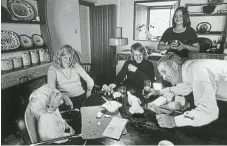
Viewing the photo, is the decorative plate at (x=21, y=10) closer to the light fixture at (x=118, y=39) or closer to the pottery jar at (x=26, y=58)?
the pottery jar at (x=26, y=58)

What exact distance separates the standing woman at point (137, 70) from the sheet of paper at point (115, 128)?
77cm

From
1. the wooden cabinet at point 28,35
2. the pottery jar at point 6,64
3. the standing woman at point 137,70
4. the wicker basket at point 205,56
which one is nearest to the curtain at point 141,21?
the standing woman at point 137,70

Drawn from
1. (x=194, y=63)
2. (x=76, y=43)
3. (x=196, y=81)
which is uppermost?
(x=76, y=43)

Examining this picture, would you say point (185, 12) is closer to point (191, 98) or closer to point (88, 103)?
point (191, 98)

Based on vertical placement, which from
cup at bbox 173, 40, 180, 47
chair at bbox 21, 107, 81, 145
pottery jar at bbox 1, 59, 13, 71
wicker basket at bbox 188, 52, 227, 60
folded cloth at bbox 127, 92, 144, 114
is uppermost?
cup at bbox 173, 40, 180, 47

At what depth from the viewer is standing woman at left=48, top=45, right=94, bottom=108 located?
1.57 m

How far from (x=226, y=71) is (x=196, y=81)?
Result: 0.78ft

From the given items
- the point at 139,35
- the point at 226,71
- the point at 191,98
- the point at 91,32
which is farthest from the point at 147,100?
the point at 91,32

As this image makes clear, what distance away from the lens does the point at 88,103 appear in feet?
4.10

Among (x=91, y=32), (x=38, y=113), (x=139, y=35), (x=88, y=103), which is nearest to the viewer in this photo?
(x=38, y=113)

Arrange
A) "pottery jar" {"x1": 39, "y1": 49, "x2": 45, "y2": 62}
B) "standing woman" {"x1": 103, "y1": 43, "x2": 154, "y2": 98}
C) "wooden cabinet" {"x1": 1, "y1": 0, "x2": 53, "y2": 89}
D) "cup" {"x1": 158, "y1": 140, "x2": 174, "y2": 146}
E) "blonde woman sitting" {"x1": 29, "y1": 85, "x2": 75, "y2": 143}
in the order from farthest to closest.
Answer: "pottery jar" {"x1": 39, "y1": 49, "x2": 45, "y2": 62}, "standing woman" {"x1": 103, "y1": 43, "x2": 154, "y2": 98}, "wooden cabinet" {"x1": 1, "y1": 0, "x2": 53, "y2": 89}, "blonde woman sitting" {"x1": 29, "y1": 85, "x2": 75, "y2": 143}, "cup" {"x1": 158, "y1": 140, "x2": 174, "y2": 146}

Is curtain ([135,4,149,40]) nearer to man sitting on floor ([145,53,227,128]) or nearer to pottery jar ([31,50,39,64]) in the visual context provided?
Answer: man sitting on floor ([145,53,227,128])

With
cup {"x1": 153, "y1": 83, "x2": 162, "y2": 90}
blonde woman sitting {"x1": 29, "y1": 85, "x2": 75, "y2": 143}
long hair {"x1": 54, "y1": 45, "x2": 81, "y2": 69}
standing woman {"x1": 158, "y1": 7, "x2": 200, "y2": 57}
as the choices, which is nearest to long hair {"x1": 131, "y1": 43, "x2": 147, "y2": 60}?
standing woman {"x1": 158, "y1": 7, "x2": 200, "y2": 57}

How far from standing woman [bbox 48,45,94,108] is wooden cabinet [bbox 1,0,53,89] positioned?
268mm
